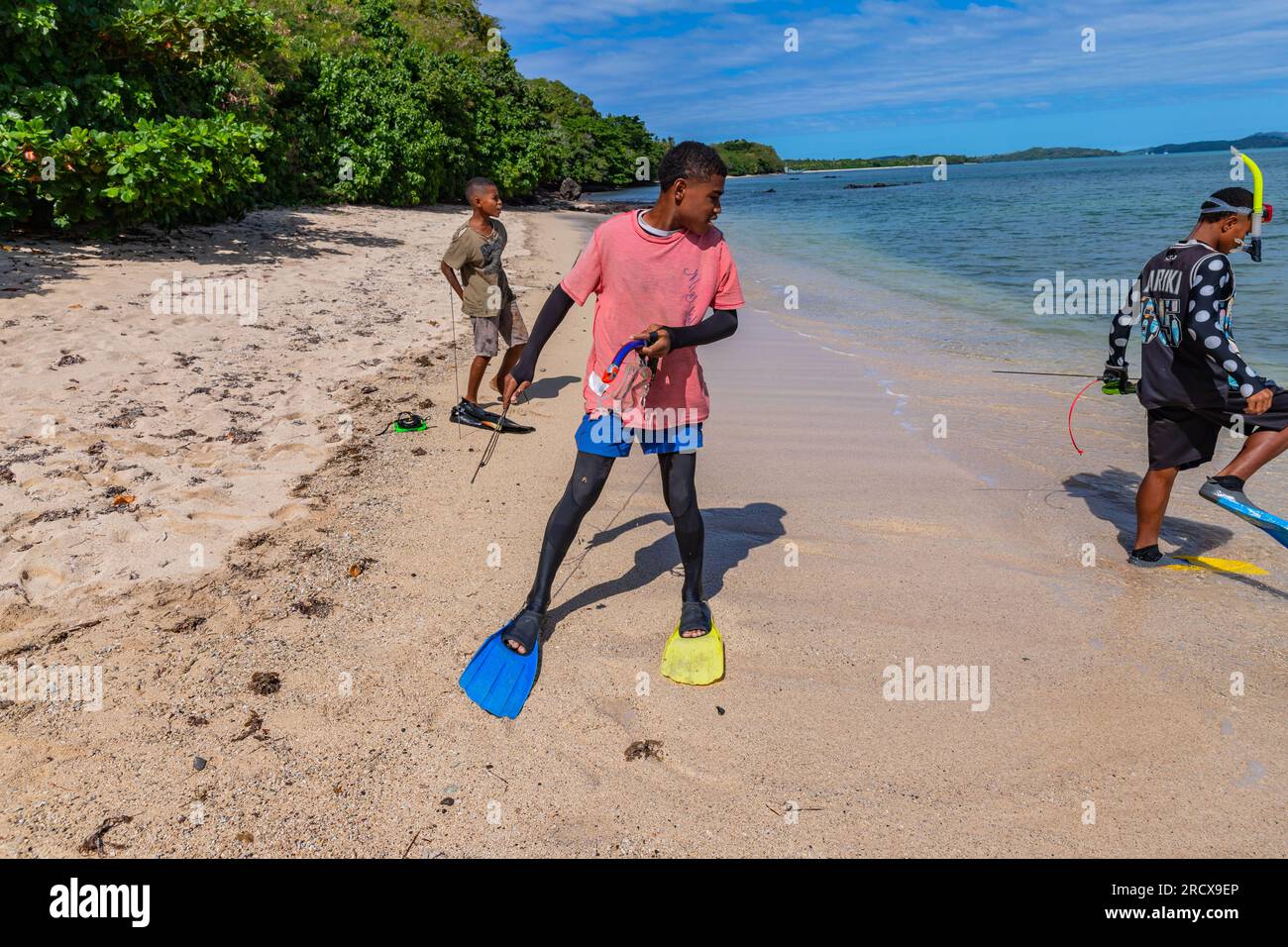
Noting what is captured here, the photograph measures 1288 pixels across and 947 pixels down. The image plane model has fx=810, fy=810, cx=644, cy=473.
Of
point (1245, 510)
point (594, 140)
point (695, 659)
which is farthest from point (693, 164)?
point (594, 140)

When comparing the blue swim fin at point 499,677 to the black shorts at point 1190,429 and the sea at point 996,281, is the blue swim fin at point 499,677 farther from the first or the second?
the sea at point 996,281

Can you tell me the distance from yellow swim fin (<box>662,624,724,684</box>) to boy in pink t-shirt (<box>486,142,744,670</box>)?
0.05m

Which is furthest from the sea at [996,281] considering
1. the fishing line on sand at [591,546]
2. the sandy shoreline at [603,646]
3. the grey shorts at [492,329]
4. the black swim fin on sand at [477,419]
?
the fishing line on sand at [591,546]

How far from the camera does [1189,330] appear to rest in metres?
4.15

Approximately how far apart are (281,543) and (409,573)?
2.66ft

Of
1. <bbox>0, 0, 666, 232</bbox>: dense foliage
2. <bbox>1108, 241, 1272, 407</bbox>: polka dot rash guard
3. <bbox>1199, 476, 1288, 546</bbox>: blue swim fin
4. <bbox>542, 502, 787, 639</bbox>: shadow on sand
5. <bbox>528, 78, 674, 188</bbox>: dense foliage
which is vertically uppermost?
<bbox>528, 78, 674, 188</bbox>: dense foliage

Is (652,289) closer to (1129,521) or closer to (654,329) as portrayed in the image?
(654,329)

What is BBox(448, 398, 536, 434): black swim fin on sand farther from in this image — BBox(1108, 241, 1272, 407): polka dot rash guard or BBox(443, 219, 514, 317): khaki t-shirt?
BBox(1108, 241, 1272, 407): polka dot rash guard

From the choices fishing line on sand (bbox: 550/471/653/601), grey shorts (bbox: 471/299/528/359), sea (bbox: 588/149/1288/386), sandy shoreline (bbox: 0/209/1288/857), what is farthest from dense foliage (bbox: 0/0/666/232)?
sea (bbox: 588/149/1288/386)

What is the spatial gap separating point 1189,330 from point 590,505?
3.21 m

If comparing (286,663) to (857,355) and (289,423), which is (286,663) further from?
(857,355)

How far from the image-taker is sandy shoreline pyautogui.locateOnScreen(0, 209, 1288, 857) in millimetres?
2748
